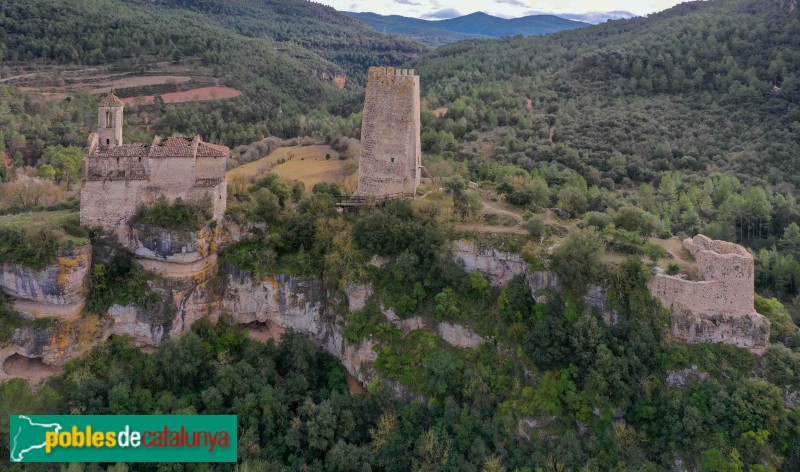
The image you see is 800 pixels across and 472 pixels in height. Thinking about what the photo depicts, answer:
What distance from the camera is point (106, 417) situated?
22.6 metres

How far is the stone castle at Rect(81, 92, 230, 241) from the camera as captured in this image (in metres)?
25.7

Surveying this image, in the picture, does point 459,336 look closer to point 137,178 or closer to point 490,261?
point 490,261

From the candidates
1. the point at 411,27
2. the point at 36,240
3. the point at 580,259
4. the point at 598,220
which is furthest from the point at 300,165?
the point at 411,27

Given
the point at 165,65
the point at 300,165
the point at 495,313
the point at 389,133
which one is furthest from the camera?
the point at 165,65

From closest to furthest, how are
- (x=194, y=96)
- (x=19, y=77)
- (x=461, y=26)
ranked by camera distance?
(x=19, y=77) → (x=194, y=96) → (x=461, y=26)

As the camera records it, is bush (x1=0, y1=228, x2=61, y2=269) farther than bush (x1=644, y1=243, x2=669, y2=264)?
Yes

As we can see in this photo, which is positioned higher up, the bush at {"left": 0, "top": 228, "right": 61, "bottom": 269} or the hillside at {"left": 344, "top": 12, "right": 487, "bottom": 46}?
the hillside at {"left": 344, "top": 12, "right": 487, "bottom": 46}

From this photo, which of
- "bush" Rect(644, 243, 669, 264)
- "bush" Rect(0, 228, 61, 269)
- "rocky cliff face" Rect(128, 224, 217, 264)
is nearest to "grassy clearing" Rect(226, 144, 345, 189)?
"rocky cliff face" Rect(128, 224, 217, 264)

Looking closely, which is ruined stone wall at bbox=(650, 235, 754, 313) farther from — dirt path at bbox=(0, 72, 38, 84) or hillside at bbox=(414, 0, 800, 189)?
dirt path at bbox=(0, 72, 38, 84)

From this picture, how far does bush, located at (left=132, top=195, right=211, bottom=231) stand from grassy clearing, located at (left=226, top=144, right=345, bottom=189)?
12.2 metres

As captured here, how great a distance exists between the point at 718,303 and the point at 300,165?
32.3m

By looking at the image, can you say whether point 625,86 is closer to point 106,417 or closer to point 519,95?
point 519,95

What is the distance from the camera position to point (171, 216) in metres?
25.7

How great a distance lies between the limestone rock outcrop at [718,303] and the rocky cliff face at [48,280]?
78.1ft
